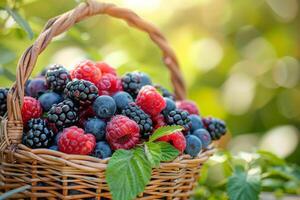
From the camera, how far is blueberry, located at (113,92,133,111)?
1118 millimetres

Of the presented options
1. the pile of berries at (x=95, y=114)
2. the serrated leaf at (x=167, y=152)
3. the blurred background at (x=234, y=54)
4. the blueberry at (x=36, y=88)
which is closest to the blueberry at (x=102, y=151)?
the pile of berries at (x=95, y=114)

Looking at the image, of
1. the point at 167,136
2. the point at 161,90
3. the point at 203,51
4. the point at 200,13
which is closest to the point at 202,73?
the point at 203,51

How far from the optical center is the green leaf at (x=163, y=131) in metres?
1.03

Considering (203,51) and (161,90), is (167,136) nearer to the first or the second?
(161,90)

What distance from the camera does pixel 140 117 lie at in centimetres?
108

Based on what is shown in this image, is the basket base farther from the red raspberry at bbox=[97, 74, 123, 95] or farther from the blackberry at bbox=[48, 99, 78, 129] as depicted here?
the red raspberry at bbox=[97, 74, 123, 95]

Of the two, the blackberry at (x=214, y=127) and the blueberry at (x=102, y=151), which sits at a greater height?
the blackberry at (x=214, y=127)

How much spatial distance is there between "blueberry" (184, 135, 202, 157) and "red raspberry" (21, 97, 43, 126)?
0.31 m

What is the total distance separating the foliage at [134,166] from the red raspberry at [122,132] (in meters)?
0.02

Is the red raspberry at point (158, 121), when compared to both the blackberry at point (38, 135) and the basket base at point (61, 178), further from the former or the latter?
the blackberry at point (38, 135)

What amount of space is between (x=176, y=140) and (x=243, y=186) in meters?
0.26

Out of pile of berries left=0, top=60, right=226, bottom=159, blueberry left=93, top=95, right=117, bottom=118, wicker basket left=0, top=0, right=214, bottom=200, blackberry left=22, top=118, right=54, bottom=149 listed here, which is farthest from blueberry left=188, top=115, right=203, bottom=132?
blackberry left=22, top=118, right=54, bottom=149

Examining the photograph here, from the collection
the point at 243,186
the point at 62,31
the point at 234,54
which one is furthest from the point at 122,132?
the point at 234,54

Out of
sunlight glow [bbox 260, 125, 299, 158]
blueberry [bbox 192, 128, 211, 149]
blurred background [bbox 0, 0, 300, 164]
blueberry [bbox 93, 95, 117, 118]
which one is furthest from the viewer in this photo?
blurred background [bbox 0, 0, 300, 164]
